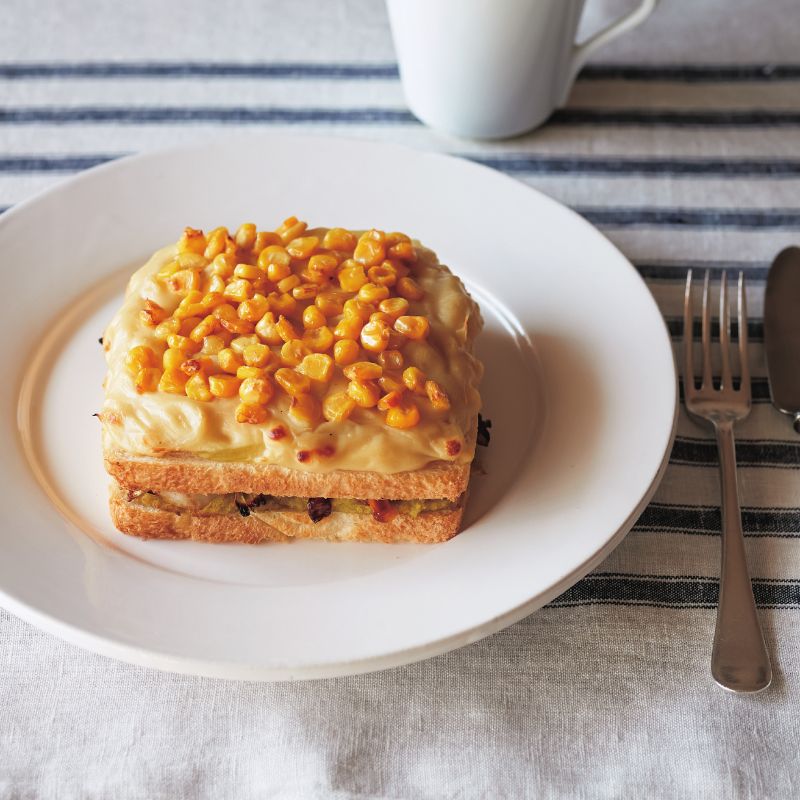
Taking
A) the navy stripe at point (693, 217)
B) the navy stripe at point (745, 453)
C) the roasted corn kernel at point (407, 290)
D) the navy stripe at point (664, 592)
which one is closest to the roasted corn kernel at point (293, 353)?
the roasted corn kernel at point (407, 290)

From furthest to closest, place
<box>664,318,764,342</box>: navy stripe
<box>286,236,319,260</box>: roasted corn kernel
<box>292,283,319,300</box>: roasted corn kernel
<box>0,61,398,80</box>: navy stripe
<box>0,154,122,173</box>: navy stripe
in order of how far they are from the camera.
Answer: <box>0,61,398,80</box>: navy stripe → <box>0,154,122,173</box>: navy stripe → <box>664,318,764,342</box>: navy stripe → <box>286,236,319,260</box>: roasted corn kernel → <box>292,283,319,300</box>: roasted corn kernel

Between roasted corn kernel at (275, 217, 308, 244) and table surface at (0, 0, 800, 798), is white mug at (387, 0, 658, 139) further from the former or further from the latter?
roasted corn kernel at (275, 217, 308, 244)

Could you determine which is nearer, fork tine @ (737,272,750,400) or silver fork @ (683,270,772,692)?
silver fork @ (683,270,772,692)

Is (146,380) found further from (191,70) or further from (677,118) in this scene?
(677,118)

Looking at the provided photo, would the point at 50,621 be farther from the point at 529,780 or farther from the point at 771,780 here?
the point at 771,780

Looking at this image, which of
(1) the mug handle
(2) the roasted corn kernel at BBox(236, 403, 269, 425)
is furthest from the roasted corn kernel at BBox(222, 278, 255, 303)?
(1) the mug handle

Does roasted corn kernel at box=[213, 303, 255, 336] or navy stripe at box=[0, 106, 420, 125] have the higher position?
roasted corn kernel at box=[213, 303, 255, 336]

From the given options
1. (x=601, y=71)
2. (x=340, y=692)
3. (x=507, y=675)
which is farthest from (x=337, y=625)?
(x=601, y=71)

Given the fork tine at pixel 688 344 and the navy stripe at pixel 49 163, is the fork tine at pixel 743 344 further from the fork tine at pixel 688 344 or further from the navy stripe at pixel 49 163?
the navy stripe at pixel 49 163
